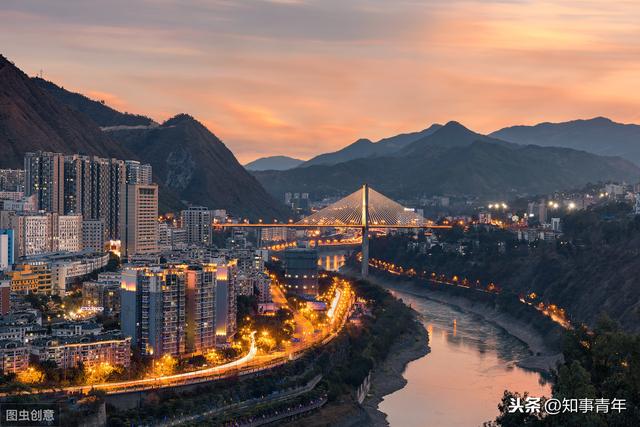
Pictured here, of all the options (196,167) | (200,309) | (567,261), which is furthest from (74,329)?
(196,167)

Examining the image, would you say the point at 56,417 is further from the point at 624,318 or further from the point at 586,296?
the point at 586,296

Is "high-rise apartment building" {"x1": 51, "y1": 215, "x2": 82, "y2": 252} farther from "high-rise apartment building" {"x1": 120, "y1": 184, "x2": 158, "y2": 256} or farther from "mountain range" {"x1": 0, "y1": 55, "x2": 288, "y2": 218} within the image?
"mountain range" {"x1": 0, "y1": 55, "x2": 288, "y2": 218}

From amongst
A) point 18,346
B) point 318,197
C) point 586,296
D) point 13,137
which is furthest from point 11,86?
point 318,197

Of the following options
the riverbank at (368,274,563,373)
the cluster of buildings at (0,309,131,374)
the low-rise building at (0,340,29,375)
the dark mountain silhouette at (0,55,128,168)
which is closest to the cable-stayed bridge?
the riverbank at (368,274,563,373)

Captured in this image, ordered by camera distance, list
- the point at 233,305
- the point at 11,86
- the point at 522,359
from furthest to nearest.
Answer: the point at 11,86
the point at 522,359
the point at 233,305

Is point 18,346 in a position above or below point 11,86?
below

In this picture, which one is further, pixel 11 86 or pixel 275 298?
pixel 11 86
